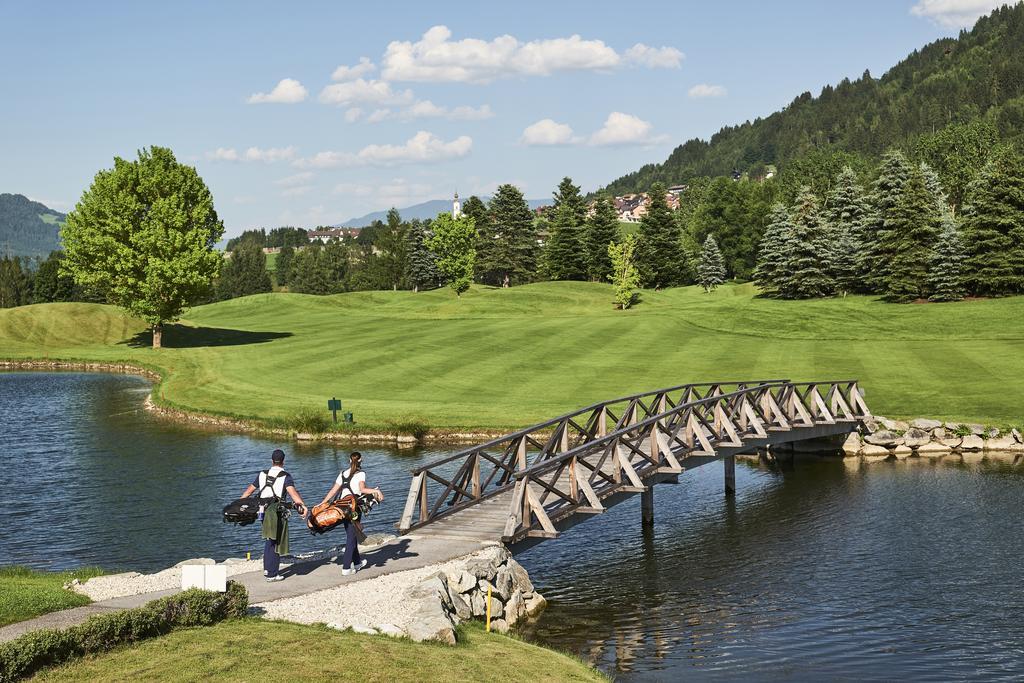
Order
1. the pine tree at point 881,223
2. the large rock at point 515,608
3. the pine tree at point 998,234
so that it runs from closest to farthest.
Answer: the large rock at point 515,608, the pine tree at point 998,234, the pine tree at point 881,223

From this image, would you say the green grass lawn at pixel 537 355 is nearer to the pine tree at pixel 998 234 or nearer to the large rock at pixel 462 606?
the pine tree at pixel 998 234

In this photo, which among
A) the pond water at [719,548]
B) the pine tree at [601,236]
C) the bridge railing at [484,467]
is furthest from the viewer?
the pine tree at [601,236]

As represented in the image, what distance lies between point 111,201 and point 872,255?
6763cm

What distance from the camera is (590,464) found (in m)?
27.5

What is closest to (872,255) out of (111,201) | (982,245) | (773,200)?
(982,245)

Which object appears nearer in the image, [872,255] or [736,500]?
[736,500]

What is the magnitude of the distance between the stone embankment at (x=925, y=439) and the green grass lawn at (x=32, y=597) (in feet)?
106

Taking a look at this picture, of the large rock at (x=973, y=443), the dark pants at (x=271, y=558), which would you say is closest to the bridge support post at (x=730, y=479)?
the large rock at (x=973, y=443)

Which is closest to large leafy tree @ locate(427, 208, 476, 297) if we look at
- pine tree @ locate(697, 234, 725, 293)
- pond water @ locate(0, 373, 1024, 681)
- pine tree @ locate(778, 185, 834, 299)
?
pine tree @ locate(697, 234, 725, 293)

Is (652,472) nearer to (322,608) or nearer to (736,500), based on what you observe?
(736,500)

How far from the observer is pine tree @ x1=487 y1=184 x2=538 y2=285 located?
141 m

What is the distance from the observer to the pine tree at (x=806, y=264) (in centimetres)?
9306

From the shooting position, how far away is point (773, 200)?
14188 centimetres

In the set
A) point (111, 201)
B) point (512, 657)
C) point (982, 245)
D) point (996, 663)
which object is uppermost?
point (111, 201)
